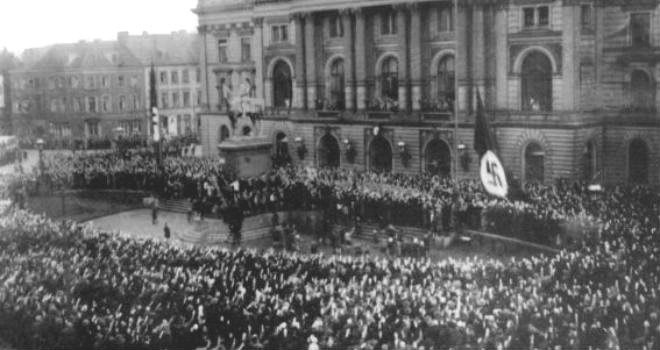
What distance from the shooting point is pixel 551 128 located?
190 feet

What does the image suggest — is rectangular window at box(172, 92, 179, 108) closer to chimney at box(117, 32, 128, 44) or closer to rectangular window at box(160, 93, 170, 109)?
rectangular window at box(160, 93, 170, 109)

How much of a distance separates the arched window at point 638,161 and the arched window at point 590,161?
2.12 m

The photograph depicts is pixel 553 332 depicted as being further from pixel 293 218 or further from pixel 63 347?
A: pixel 293 218

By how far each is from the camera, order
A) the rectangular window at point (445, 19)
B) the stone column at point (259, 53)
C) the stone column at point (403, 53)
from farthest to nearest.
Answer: the stone column at point (259, 53)
the stone column at point (403, 53)
the rectangular window at point (445, 19)

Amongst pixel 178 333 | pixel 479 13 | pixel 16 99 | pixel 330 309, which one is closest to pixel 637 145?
pixel 479 13

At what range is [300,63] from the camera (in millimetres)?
75312

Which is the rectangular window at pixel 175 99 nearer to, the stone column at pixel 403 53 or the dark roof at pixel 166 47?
the dark roof at pixel 166 47

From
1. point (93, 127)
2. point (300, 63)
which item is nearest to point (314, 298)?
point (300, 63)

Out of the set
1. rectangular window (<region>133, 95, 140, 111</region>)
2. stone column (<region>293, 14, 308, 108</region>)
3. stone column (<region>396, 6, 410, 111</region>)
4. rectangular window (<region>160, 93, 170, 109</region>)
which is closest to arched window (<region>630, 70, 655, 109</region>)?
stone column (<region>396, 6, 410, 111</region>)

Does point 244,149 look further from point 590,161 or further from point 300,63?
point 590,161

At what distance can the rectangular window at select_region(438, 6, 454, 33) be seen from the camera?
212 feet

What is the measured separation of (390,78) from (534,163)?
1476cm

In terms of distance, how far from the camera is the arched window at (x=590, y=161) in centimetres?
5847

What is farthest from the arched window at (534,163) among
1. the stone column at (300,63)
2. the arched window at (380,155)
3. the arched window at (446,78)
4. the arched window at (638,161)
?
the stone column at (300,63)
